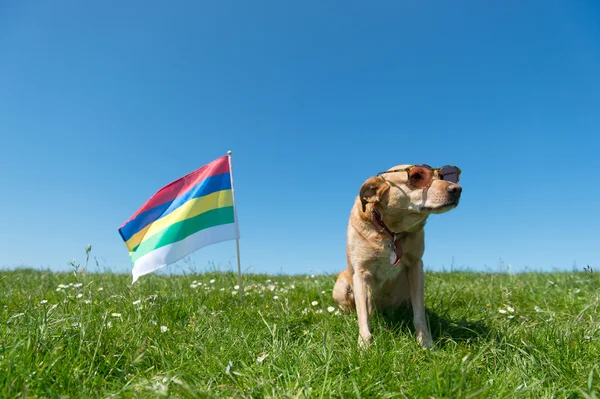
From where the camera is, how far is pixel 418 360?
3180mm

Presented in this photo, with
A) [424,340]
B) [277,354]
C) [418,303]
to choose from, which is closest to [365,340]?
[424,340]

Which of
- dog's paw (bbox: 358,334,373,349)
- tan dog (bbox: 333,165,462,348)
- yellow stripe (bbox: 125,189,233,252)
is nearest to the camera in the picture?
dog's paw (bbox: 358,334,373,349)

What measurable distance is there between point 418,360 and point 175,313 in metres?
2.93

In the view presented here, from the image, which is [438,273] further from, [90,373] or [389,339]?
[90,373]

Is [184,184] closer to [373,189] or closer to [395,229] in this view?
[373,189]

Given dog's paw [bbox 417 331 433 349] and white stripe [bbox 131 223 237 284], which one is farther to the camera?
white stripe [bbox 131 223 237 284]

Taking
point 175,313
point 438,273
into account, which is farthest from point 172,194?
point 438,273

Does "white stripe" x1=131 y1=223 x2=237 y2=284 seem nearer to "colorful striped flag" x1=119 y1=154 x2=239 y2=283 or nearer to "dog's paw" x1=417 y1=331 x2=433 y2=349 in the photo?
"colorful striped flag" x1=119 y1=154 x2=239 y2=283

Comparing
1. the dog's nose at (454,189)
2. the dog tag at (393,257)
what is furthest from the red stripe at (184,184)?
the dog's nose at (454,189)

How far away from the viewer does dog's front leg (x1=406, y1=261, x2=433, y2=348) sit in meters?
3.79

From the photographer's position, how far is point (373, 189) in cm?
397

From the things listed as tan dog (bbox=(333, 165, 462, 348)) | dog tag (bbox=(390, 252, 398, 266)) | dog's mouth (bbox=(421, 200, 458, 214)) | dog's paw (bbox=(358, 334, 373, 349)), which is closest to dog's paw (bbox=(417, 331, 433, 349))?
tan dog (bbox=(333, 165, 462, 348))

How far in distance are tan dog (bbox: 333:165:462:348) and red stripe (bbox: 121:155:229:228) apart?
9.26 ft

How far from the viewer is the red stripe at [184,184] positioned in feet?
20.4
